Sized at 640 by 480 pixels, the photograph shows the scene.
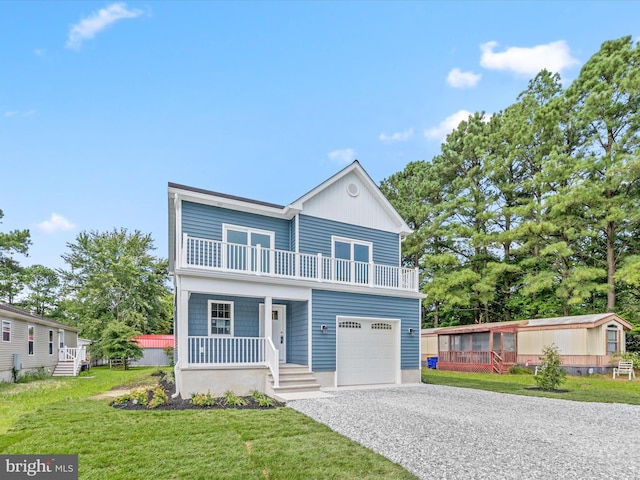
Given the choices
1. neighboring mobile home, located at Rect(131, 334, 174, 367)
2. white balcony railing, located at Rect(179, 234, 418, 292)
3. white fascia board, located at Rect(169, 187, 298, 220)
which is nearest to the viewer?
white balcony railing, located at Rect(179, 234, 418, 292)

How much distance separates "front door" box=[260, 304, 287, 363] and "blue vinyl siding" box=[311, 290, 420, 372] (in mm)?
1397

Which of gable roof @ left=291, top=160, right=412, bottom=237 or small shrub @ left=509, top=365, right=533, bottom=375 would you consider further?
small shrub @ left=509, top=365, right=533, bottom=375

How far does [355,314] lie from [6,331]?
51.5 feet

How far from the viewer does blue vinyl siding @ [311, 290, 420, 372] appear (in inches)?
489

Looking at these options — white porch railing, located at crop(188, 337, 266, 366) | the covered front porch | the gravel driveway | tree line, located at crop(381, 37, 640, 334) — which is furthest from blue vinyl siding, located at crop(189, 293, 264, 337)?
tree line, located at crop(381, 37, 640, 334)

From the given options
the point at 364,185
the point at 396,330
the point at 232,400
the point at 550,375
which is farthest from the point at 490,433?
the point at 364,185

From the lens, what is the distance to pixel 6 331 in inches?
669

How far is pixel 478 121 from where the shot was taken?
97.6 feet

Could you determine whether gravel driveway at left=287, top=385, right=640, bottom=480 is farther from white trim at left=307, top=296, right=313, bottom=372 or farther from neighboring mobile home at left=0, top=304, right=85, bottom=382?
neighboring mobile home at left=0, top=304, right=85, bottom=382

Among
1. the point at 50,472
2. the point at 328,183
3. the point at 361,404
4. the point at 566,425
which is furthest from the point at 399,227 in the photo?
the point at 50,472

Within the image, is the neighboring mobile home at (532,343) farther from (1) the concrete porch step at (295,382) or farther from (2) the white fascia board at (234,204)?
(2) the white fascia board at (234,204)

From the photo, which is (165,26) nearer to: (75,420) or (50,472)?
(75,420)

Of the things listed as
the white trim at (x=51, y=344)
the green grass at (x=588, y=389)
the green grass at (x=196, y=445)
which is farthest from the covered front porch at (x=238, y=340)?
the white trim at (x=51, y=344)

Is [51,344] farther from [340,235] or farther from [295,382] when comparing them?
[340,235]
